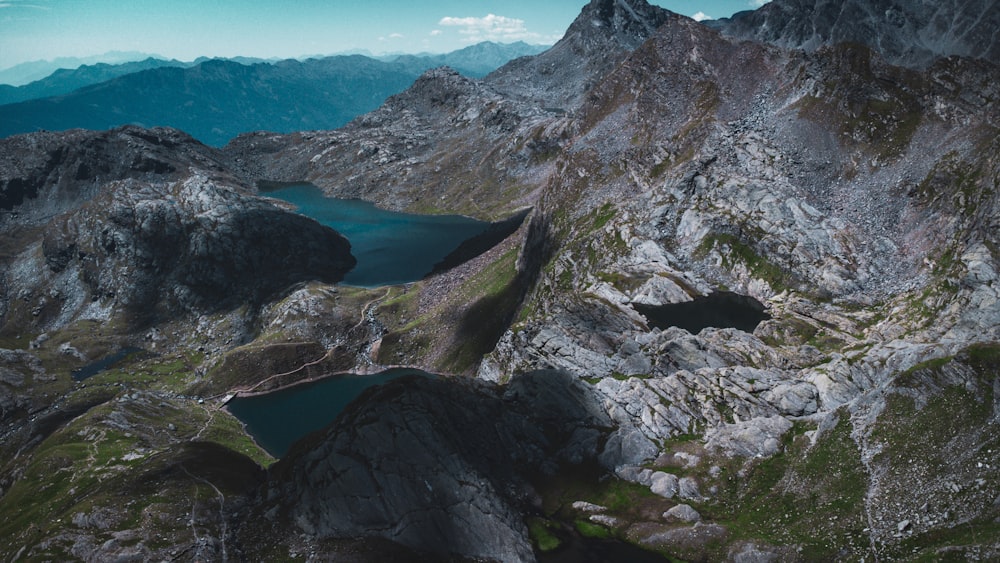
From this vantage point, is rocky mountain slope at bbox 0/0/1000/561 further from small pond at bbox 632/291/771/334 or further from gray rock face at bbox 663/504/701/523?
small pond at bbox 632/291/771/334

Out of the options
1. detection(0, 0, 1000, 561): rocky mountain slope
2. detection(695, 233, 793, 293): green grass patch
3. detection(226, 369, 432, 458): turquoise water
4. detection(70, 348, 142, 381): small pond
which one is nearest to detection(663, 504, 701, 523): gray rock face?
detection(0, 0, 1000, 561): rocky mountain slope

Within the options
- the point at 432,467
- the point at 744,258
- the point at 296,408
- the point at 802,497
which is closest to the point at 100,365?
the point at 296,408

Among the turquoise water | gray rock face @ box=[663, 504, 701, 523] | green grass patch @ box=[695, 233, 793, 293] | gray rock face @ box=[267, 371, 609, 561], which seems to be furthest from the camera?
the turquoise water

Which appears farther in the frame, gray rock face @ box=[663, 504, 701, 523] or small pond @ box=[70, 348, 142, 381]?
small pond @ box=[70, 348, 142, 381]

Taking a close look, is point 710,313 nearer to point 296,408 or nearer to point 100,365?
point 296,408

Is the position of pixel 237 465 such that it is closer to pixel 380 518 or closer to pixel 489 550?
pixel 380 518

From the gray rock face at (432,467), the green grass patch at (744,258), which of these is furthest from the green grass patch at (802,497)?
the green grass patch at (744,258)

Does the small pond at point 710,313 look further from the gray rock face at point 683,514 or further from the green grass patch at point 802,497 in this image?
the gray rock face at point 683,514

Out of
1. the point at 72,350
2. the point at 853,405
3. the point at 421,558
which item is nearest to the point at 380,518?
the point at 421,558
